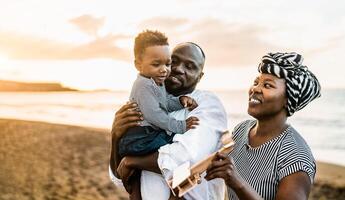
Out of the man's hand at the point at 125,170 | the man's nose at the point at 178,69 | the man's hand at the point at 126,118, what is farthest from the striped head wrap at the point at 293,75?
the man's hand at the point at 125,170

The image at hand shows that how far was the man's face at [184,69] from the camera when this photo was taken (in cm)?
271

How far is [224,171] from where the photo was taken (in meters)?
2.43

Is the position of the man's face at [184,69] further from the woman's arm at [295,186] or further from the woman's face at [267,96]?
the woman's arm at [295,186]

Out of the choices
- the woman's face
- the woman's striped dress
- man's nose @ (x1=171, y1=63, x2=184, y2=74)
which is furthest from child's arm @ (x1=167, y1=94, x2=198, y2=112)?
the woman's striped dress

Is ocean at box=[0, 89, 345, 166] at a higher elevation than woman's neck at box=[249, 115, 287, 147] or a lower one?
lower

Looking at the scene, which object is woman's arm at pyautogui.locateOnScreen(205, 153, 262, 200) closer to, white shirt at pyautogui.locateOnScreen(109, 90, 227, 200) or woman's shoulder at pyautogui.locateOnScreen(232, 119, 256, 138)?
white shirt at pyautogui.locateOnScreen(109, 90, 227, 200)

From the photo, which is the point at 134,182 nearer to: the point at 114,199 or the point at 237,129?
the point at 237,129

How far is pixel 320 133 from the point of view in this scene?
15.1m

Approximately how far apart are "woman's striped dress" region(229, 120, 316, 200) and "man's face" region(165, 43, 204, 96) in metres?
0.41

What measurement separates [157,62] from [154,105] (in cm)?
17

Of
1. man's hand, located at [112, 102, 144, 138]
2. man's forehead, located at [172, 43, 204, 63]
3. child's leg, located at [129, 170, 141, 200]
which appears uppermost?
man's forehead, located at [172, 43, 204, 63]

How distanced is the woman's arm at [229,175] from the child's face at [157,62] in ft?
1.51

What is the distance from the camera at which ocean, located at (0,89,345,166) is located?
14352 mm

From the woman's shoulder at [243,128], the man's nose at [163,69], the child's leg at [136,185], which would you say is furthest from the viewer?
the woman's shoulder at [243,128]
